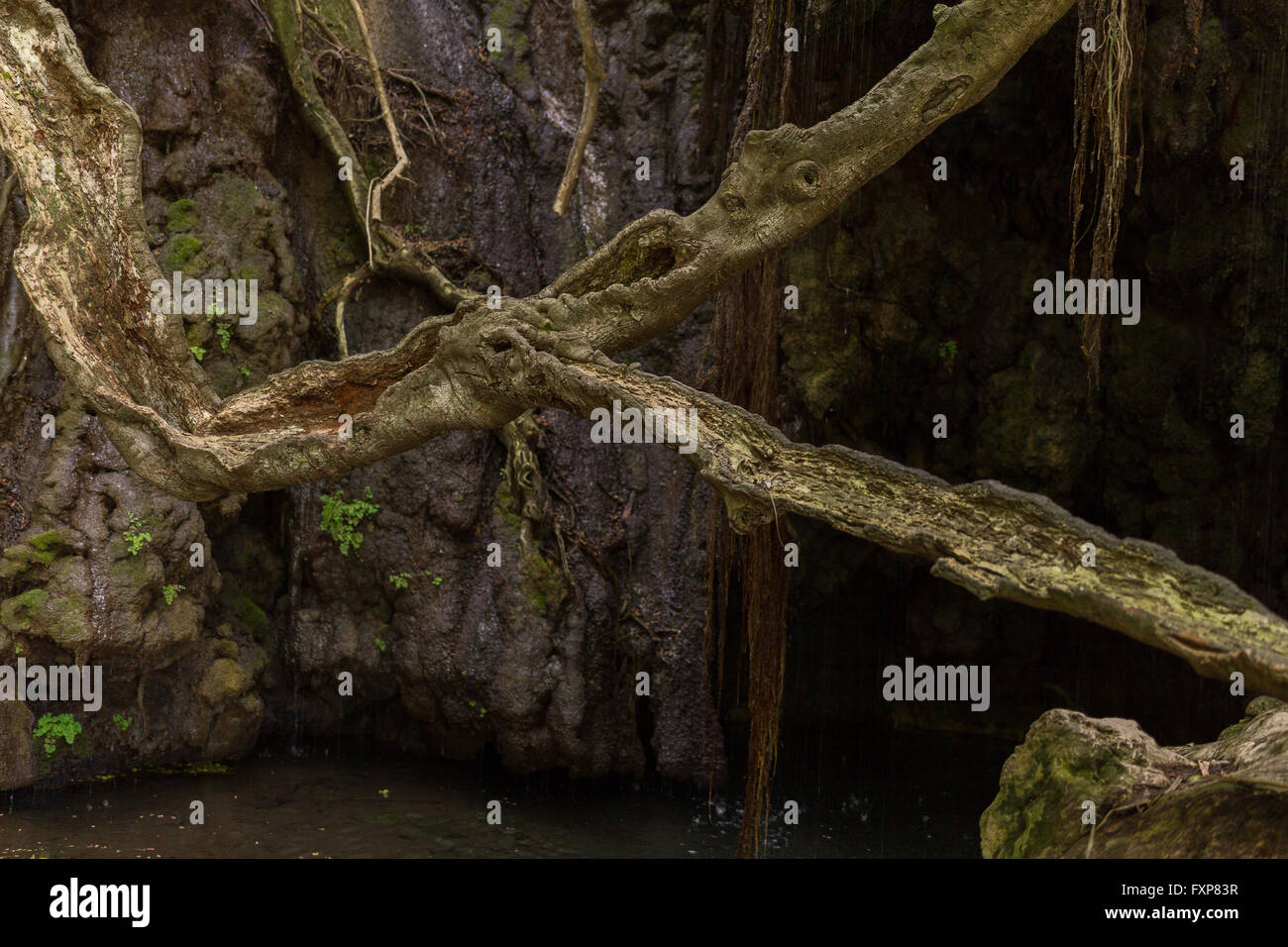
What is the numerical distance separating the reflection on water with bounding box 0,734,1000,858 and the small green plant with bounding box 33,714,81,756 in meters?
0.27

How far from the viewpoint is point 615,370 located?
10.5ft

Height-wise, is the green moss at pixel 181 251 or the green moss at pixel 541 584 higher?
the green moss at pixel 181 251

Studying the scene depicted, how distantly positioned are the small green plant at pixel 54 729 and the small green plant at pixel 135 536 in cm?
105

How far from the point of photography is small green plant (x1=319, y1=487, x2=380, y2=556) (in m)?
6.82

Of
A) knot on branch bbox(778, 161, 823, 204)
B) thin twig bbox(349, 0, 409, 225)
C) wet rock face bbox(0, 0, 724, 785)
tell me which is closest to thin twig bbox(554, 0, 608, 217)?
→ thin twig bbox(349, 0, 409, 225)

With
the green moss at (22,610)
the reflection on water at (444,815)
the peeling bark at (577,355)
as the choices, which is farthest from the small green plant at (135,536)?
the peeling bark at (577,355)

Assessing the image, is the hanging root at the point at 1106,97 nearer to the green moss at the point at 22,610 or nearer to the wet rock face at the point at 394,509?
the wet rock face at the point at 394,509

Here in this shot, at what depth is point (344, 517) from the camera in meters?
6.84

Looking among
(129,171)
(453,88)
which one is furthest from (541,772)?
(453,88)

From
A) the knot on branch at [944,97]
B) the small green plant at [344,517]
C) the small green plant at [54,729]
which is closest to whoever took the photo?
the knot on branch at [944,97]

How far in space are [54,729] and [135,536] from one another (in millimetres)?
1205

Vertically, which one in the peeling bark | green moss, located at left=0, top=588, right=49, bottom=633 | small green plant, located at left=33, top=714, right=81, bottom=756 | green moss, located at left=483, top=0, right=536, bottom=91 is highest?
green moss, located at left=483, top=0, right=536, bottom=91

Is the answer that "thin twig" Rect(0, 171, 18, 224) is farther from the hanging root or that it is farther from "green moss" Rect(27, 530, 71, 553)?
the hanging root

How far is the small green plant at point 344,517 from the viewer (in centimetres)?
682
